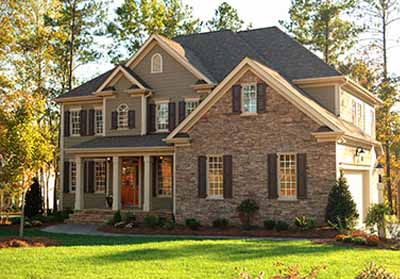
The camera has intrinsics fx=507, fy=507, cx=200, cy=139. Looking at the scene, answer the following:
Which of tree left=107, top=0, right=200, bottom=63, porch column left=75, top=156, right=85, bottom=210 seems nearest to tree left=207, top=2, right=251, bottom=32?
tree left=107, top=0, right=200, bottom=63

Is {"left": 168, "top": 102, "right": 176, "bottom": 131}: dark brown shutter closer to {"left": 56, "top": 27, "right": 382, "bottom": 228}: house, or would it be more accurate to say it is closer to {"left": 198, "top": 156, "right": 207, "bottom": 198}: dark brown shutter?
{"left": 56, "top": 27, "right": 382, "bottom": 228}: house

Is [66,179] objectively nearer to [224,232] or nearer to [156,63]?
[156,63]

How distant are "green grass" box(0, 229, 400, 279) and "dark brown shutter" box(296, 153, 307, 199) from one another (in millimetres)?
3372

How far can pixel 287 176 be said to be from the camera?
1892cm

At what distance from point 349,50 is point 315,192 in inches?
790

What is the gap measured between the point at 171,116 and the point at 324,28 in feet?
54.0

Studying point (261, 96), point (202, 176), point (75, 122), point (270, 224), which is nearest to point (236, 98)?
point (261, 96)

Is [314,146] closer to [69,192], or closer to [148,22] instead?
[69,192]

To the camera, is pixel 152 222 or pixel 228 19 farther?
pixel 228 19

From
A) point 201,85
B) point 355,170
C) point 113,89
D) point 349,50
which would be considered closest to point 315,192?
point 355,170

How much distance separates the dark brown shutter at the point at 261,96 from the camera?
19.3 metres

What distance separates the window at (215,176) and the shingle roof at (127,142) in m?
2.81

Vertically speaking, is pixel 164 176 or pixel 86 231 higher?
pixel 164 176

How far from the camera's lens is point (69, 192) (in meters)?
26.7
